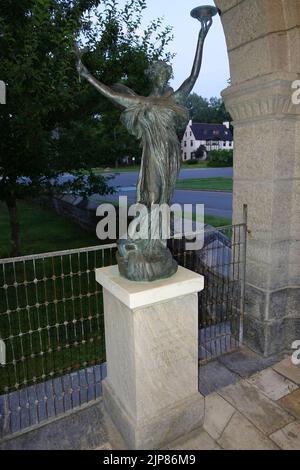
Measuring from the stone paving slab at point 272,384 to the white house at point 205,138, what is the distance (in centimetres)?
5904

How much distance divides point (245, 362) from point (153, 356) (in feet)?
5.76

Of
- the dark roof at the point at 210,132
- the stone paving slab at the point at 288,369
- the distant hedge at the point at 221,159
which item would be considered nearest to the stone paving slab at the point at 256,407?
the stone paving slab at the point at 288,369

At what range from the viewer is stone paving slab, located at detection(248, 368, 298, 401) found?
332cm

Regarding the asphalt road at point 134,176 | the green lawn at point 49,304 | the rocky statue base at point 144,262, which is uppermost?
the rocky statue base at point 144,262

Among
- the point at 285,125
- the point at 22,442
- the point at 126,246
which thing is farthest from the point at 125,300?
the point at 285,125

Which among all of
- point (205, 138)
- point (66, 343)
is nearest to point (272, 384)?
point (66, 343)

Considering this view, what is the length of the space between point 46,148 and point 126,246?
4.34m

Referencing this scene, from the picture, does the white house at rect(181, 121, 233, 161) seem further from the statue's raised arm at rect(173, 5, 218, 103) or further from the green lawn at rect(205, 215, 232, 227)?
the statue's raised arm at rect(173, 5, 218, 103)

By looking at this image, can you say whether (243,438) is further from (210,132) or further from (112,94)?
(210,132)

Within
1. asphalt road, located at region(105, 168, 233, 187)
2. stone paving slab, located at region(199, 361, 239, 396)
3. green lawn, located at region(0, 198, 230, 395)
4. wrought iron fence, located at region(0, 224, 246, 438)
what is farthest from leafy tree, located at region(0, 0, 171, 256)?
asphalt road, located at region(105, 168, 233, 187)

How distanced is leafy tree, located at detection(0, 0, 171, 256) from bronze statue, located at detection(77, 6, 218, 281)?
1.77m

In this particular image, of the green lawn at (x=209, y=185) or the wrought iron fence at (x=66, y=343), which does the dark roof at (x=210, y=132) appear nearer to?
the green lawn at (x=209, y=185)

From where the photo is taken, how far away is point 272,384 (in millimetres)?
3459

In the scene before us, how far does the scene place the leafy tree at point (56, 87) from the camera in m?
4.81
